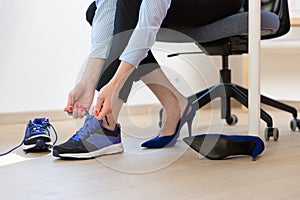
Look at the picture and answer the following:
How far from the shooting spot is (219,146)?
1.33 metres

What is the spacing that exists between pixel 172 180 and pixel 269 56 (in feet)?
7.43

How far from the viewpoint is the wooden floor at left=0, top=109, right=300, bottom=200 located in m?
0.97

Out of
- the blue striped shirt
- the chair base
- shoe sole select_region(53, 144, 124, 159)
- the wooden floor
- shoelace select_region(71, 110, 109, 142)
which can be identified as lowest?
the wooden floor

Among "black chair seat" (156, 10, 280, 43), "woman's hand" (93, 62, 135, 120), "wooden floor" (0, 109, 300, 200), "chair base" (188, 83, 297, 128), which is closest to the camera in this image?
"wooden floor" (0, 109, 300, 200)

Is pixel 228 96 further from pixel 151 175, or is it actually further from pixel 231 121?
pixel 151 175

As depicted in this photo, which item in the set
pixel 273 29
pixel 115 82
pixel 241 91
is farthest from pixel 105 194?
pixel 241 91

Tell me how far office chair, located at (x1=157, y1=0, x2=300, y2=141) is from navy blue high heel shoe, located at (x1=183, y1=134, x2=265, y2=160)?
1.04 feet

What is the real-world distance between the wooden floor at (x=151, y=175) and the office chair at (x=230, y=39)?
314 mm

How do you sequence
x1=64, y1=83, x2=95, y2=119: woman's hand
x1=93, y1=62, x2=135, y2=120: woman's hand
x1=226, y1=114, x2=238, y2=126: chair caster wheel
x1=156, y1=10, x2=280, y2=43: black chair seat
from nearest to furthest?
x1=93, y1=62, x2=135, y2=120: woman's hand < x1=64, y1=83, x2=95, y2=119: woman's hand < x1=156, y1=10, x2=280, y2=43: black chair seat < x1=226, y1=114, x2=238, y2=126: chair caster wheel

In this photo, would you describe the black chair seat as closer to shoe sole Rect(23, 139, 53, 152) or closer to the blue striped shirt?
the blue striped shirt

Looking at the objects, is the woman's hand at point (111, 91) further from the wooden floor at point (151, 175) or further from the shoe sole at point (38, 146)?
the shoe sole at point (38, 146)

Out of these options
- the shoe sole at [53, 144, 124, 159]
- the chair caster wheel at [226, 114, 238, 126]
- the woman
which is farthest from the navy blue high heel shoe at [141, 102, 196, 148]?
the chair caster wheel at [226, 114, 238, 126]

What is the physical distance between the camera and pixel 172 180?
1.08m

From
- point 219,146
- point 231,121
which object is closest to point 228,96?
point 231,121
